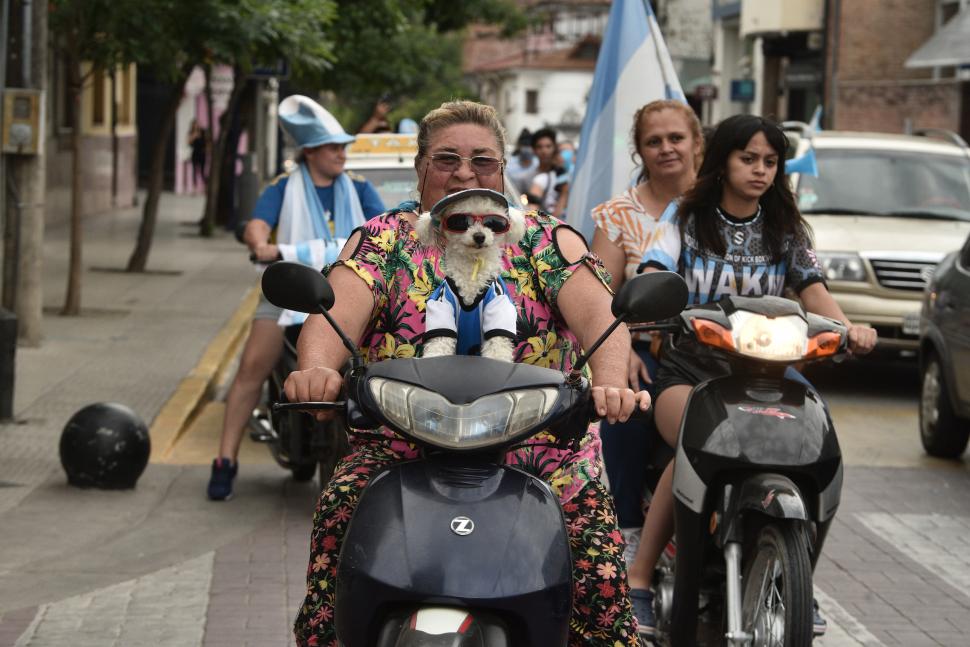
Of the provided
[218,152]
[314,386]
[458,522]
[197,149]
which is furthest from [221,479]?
[197,149]

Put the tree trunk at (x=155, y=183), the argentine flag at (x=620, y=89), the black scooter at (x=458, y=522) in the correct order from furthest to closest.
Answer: the tree trunk at (x=155, y=183) → the argentine flag at (x=620, y=89) → the black scooter at (x=458, y=522)

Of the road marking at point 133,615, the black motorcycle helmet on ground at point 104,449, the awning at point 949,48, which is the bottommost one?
the road marking at point 133,615

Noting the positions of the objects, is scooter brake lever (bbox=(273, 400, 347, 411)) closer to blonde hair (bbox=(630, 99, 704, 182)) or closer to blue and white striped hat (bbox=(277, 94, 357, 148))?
blonde hair (bbox=(630, 99, 704, 182))

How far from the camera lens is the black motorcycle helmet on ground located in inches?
320

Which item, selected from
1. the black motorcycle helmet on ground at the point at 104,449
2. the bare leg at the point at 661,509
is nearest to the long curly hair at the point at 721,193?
the bare leg at the point at 661,509

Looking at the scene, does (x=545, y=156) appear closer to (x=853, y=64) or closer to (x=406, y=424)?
(x=406, y=424)

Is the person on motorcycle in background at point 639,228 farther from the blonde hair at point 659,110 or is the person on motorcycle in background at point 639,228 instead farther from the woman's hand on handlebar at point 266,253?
the woman's hand on handlebar at point 266,253

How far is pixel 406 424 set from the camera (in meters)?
3.43

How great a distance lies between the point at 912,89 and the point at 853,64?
3588 mm

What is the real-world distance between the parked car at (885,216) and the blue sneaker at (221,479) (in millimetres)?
5590

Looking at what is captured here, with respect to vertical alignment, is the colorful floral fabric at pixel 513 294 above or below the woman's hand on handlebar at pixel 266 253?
above

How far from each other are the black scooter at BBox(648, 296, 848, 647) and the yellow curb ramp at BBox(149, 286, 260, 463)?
4843 mm

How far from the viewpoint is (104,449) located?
8125 millimetres

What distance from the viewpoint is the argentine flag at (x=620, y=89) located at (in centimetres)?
860
